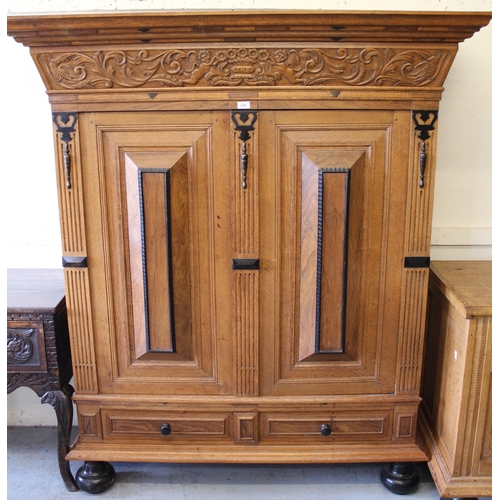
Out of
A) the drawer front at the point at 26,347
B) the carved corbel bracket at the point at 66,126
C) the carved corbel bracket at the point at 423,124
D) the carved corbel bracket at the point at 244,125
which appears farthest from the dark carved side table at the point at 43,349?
the carved corbel bracket at the point at 423,124

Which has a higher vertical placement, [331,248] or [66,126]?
[66,126]

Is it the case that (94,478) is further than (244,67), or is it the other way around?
(94,478)

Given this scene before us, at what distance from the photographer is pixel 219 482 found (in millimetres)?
2285

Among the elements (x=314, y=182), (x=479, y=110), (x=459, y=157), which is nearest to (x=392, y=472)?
(x=314, y=182)

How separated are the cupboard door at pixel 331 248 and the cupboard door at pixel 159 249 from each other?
7.9 inches

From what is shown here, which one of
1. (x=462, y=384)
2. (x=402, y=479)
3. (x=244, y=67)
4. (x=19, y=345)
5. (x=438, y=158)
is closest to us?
(x=244, y=67)

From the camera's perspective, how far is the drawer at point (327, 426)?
213cm

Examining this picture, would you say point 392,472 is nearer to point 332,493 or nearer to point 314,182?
point 332,493

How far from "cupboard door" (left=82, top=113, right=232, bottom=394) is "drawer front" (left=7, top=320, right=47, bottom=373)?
245 mm

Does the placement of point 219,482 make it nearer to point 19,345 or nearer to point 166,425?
A: point 166,425

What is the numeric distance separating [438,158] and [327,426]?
1423 mm

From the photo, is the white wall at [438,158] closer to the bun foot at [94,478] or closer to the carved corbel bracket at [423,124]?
the carved corbel bracket at [423,124]

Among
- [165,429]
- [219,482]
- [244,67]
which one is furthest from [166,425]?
[244,67]

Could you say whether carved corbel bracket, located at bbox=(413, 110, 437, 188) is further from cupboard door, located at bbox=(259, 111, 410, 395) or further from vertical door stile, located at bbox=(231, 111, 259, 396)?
vertical door stile, located at bbox=(231, 111, 259, 396)
